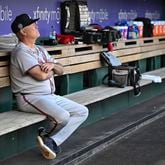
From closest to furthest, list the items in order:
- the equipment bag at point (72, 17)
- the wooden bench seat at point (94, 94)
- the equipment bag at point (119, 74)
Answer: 1. the wooden bench seat at point (94, 94)
2. the equipment bag at point (119, 74)
3. the equipment bag at point (72, 17)

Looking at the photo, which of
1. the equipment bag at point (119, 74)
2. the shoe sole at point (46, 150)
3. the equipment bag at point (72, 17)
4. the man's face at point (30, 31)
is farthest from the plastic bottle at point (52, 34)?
the shoe sole at point (46, 150)

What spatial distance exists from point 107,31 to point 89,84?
0.86m

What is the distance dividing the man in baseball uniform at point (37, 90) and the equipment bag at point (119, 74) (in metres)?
2.04

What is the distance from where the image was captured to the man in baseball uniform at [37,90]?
5258 mm

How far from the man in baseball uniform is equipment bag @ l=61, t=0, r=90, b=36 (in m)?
2.24

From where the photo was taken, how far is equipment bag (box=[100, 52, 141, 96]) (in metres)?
7.39

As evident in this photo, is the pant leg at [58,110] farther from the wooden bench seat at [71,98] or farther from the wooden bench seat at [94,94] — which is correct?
the wooden bench seat at [94,94]

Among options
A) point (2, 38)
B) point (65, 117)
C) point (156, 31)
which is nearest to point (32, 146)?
point (65, 117)

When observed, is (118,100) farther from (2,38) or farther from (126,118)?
(2,38)

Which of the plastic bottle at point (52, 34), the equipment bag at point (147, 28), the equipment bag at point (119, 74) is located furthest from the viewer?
the equipment bag at point (147, 28)

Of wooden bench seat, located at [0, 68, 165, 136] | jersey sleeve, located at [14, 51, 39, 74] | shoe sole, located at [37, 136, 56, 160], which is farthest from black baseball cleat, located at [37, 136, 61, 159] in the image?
jersey sleeve, located at [14, 51, 39, 74]

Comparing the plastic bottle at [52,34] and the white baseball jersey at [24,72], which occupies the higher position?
the plastic bottle at [52,34]

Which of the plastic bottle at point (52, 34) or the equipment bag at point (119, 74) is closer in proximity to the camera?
the plastic bottle at point (52, 34)

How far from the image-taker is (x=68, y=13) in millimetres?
7652
